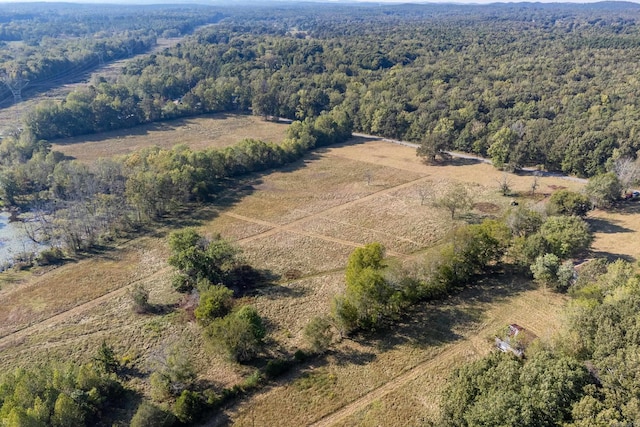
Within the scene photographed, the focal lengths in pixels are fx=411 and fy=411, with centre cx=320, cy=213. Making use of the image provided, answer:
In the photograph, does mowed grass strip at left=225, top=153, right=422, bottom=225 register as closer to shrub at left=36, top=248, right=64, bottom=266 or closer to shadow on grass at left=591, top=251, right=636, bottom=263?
shrub at left=36, top=248, right=64, bottom=266

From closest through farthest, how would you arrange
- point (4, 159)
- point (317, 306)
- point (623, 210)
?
1. point (317, 306)
2. point (623, 210)
3. point (4, 159)

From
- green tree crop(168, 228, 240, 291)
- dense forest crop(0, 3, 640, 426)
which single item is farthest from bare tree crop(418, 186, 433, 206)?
green tree crop(168, 228, 240, 291)

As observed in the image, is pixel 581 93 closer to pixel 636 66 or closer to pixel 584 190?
pixel 636 66

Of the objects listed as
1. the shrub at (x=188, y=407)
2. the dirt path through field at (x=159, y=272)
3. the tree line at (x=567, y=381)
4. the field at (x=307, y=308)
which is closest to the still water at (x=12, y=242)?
the field at (x=307, y=308)

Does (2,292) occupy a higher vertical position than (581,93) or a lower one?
lower

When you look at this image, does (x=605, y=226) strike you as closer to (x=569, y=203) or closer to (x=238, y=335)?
(x=569, y=203)

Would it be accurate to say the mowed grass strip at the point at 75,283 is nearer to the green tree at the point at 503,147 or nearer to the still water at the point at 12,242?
the still water at the point at 12,242

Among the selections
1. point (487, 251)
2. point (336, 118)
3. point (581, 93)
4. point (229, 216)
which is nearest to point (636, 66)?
point (581, 93)
